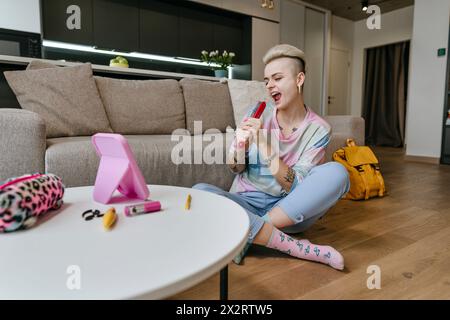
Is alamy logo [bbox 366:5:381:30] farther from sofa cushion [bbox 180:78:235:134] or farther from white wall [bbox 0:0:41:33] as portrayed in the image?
white wall [bbox 0:0:41:33]

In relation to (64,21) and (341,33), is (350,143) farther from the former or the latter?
(341,33)

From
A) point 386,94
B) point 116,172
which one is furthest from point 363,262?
point 386,94

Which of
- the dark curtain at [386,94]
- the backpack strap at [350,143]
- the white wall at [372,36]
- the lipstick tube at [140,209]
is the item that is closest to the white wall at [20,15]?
the backpack strap at [350,143]

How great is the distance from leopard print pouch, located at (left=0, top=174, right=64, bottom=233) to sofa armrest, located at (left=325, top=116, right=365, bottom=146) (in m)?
2.17

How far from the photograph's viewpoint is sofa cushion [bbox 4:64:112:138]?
5.45 feet

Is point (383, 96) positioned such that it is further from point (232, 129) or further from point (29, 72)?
point (29, 72)

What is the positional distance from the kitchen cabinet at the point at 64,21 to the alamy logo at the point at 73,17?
0.4 inches

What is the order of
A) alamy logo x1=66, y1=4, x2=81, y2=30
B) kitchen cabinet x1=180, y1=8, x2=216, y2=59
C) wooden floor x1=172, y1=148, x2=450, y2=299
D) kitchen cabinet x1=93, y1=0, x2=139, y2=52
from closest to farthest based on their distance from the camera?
wooden floor x1=172, y1=148, x2=450, y2=299 < alamy logo x1=66, y1=4, x2=81, y2=30 < kitchen cabinet x1=93, y1=0, x2=139, y2=52 < kitchen cabinet x1=180, y1=8, x2=216, y2=59

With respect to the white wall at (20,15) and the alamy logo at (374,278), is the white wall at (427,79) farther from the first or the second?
the white wall at (20,15)

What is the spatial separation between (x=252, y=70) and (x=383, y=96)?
2.96 m

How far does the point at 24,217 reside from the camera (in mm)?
549

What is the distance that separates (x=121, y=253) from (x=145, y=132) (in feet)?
5.48

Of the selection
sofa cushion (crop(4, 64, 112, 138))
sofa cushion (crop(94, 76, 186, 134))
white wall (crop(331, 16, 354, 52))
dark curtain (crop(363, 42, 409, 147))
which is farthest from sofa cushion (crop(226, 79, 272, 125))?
dark curtain (crop(363, 42, 409, 147))
